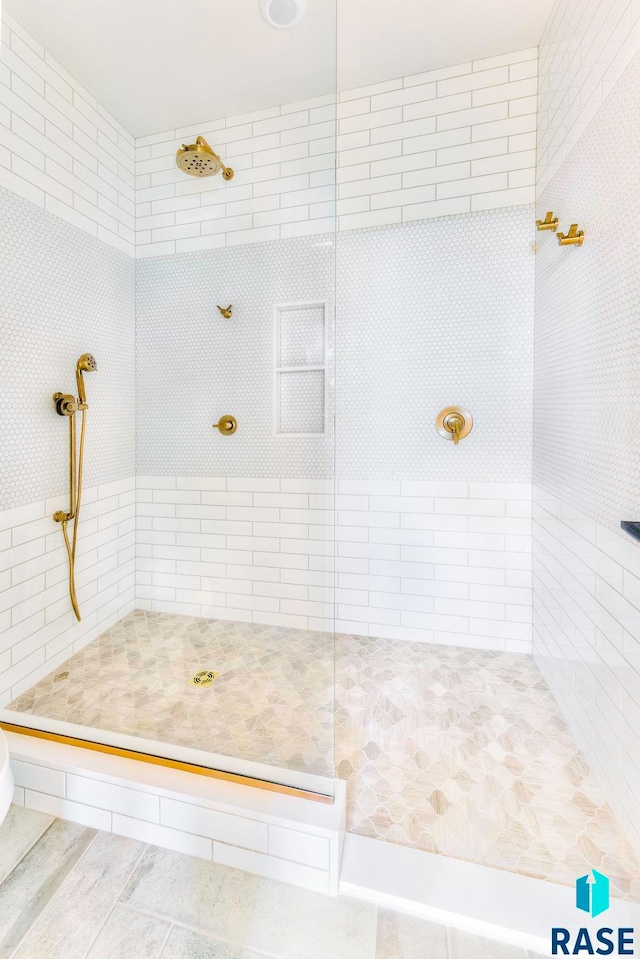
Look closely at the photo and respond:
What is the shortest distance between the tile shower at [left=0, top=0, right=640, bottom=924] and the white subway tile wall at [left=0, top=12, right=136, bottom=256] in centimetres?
1

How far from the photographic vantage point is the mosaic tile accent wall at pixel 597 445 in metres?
1.00

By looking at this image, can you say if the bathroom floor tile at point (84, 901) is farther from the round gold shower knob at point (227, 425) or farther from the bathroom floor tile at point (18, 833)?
the round gold shower knob at point (227, 425)

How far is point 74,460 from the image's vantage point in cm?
167

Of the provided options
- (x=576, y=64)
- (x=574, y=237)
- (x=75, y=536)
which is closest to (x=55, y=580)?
(x=75, y=536)

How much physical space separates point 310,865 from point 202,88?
104 inches

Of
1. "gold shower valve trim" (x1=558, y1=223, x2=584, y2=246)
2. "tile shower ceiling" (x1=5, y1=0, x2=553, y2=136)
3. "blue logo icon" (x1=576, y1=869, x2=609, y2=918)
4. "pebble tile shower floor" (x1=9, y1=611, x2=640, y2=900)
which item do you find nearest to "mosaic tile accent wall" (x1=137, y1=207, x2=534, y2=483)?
"gold shower valve trim" (x1=558, y1=223, x2=584, y2=246)

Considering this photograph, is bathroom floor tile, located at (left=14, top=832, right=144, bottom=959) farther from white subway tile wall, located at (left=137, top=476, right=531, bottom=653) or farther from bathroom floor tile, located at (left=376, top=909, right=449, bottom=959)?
white subway tile wall, located at (left=137, top=476, right=531, bottom=653)

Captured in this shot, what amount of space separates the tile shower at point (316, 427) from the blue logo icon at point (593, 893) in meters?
0.33

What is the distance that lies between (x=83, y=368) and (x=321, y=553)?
1.22 meters

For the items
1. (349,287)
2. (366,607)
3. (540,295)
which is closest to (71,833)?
(366,607)

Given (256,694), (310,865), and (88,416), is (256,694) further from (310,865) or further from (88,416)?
(88,416)

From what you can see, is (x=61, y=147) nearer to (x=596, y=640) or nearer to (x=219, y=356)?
(x=219, y=356)

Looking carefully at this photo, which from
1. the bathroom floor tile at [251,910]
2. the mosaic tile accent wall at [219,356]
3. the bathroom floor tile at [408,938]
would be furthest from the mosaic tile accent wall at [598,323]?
the bathroom floor tile at [251,910]

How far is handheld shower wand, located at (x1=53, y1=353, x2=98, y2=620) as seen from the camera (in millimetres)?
1625
